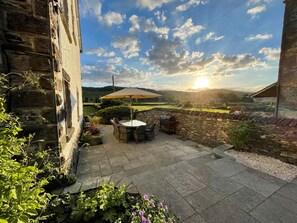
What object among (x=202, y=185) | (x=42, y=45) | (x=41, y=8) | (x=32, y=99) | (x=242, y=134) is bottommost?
(x=202, y=185)

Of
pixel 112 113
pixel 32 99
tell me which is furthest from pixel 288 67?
pixel 112 113

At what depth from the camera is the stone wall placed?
11.7 ft

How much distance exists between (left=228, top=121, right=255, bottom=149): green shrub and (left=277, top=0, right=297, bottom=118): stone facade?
9.11 ft

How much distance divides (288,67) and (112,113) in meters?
11.4

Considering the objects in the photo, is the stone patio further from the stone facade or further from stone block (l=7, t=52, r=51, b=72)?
the stone facade

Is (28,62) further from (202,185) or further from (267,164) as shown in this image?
(267,164)

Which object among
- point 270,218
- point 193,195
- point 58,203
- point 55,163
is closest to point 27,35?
point 55,163

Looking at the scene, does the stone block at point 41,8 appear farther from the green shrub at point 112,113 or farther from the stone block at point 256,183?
the green shrub at point 112,113

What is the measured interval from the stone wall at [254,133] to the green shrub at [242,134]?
0.43 ft

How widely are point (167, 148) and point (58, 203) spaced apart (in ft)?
13.0

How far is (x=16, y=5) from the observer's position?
1.71 metres

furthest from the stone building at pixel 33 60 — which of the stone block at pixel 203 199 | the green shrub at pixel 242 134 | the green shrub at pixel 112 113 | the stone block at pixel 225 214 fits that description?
the green shrub at pixel 112 113

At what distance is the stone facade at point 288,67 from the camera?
17.0 feet

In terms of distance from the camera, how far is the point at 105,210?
1.52 metres
